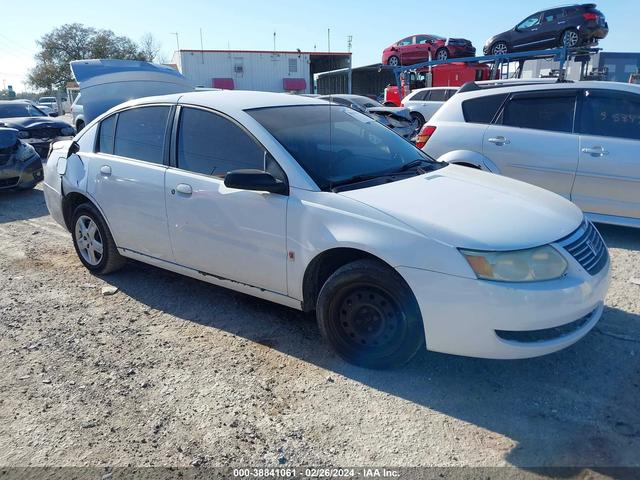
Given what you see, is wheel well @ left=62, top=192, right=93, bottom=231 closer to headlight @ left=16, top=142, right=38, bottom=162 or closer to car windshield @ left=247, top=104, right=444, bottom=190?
car windshield @ left=247, top=104, right=444, bottom=190

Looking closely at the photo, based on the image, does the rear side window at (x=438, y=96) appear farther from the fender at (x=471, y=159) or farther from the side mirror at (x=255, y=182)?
the side mirror at (x=255, y=182)

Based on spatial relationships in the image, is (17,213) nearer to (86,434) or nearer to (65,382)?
(65,382)

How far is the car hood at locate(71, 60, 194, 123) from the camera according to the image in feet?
29.2

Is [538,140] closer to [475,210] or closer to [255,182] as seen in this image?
[475,210]

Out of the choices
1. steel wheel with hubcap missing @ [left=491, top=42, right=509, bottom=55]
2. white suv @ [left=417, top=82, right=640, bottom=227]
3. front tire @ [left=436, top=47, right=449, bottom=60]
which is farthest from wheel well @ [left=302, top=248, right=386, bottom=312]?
front tire @ [left=436, top=47, right=449, bottom=60]

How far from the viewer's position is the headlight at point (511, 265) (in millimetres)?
2684

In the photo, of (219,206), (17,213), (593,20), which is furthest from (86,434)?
(593,20)

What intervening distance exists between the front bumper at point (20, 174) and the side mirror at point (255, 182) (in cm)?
720

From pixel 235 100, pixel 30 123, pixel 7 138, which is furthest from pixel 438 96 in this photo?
pixel 235 100

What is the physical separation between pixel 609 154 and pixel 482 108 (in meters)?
1.58

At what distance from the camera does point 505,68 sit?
60.0 ft

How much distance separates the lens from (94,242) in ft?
15.7

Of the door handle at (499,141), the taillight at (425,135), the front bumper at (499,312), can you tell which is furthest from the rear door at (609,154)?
the front bumper at (499,312)

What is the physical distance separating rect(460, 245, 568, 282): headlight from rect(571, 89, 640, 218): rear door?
3.31 meters
